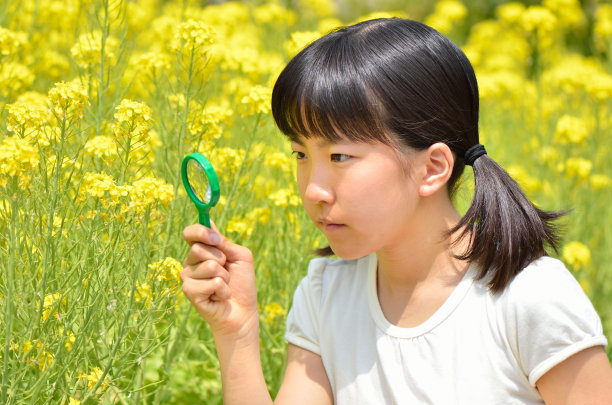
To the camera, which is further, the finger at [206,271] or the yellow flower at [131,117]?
the yellow flower at [131,117]

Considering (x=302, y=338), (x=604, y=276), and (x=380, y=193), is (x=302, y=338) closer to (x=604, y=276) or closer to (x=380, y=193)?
(x=380, y=193)

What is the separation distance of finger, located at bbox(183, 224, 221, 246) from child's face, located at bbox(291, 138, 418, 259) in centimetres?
18

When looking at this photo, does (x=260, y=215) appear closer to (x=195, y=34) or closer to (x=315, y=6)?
(x=195, y=34)

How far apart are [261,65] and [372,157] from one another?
158cm

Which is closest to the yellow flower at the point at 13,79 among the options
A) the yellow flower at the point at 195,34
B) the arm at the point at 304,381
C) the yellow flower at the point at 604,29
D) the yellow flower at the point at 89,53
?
the yellow flower at the point at 89,53

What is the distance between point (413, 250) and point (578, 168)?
1.46 m

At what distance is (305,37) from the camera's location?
219 cm

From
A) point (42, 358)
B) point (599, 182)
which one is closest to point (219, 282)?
point (42, 358)

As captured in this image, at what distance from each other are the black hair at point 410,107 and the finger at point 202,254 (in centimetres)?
26

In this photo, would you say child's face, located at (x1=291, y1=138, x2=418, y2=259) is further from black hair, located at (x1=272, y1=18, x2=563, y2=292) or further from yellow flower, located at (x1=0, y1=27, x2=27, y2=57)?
yellow flower, located at (x1=0, y1=27, x2=27, y2=57)

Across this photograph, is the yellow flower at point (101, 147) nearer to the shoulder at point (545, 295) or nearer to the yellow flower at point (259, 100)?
the yellow flower at point (259, 100)

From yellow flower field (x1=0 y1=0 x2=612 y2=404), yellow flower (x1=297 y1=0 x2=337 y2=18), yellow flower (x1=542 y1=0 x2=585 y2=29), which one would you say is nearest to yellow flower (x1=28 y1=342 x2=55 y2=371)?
yellow flower field (x1=0 y1=0 x2=612 y2=404)

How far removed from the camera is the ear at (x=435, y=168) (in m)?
1.39

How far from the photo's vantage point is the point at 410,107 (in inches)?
53.6
